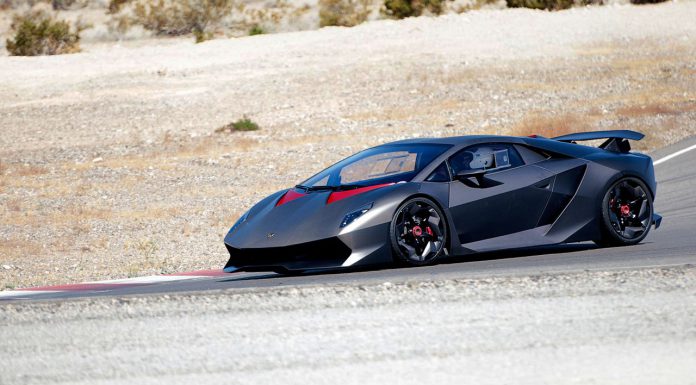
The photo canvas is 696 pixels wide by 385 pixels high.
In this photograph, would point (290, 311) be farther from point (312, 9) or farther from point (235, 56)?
A: point (312, 9)

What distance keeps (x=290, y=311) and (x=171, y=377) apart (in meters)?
1.40

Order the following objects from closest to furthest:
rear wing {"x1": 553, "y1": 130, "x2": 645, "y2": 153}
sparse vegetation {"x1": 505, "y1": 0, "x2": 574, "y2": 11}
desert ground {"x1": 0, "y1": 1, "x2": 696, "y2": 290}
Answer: rear wing {"x1": 553, "y1": 130, "x2": 645, "y2": 153} < desert ground {"x1": 0, "y1": 1, "x2": 696, "y2": 290} < sparse vegetation {"x1": 505, "y1": 0, "x2": 574, "y2": 11}

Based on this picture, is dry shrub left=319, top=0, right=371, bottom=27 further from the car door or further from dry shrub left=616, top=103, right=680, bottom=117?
the car door

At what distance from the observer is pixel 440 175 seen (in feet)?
32.4

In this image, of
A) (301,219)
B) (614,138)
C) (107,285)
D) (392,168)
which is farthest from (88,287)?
(614,138)

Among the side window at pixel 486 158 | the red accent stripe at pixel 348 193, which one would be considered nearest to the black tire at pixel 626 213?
the side window at pixel 486 158

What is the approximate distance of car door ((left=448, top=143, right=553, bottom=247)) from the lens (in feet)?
32.1

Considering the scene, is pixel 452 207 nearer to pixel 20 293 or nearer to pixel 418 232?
pixel 418 232

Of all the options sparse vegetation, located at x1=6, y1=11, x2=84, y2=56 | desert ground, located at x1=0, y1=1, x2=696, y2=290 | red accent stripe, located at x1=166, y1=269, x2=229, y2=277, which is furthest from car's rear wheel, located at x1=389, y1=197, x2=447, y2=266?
sparse vegetation, located at x1=6, y1=11, x2=84, y2=56

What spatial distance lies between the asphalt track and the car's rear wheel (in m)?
0.14

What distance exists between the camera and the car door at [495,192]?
9773 millimetres

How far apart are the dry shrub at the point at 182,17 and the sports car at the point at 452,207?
43.6 meters

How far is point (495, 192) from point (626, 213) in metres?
1.47

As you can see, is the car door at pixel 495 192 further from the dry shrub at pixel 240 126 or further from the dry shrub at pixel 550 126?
the dry shrub at pixel 240 126
